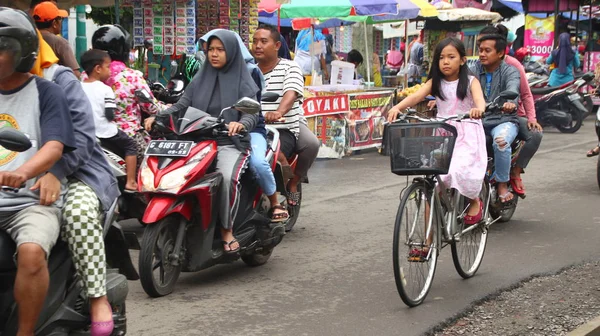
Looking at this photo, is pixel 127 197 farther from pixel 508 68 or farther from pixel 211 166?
pixel 508 68

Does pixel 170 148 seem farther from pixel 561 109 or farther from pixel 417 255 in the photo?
pixel 561 109

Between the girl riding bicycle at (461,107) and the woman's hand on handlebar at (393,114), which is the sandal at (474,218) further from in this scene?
the woman's hand on handlebar at (393,114)

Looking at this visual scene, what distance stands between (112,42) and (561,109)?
11654 mm

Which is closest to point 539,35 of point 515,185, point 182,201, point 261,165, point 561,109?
point 561,109

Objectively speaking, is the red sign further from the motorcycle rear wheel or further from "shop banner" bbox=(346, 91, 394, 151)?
the motorcycle rear wheel

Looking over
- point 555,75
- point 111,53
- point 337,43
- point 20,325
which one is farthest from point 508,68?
point 337,43

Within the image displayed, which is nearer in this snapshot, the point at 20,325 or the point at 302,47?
the point at 20,325

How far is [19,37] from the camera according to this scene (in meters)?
3.95

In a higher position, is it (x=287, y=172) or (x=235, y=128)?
(x=235, y=128)

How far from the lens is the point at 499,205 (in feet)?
28.6

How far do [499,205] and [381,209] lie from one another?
1589 mm

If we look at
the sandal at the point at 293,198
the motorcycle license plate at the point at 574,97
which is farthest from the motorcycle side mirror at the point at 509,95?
the motorcycle license plate at the point at 574,97

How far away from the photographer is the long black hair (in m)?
7.05

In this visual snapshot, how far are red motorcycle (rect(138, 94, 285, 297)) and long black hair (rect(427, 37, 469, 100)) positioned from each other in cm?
155
